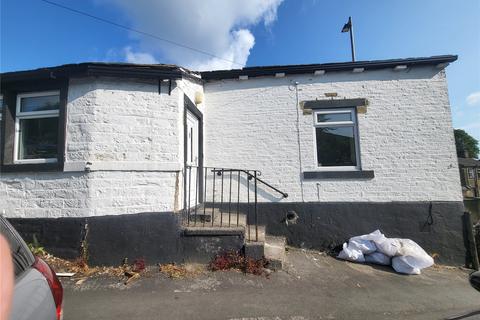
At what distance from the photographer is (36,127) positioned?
534cm

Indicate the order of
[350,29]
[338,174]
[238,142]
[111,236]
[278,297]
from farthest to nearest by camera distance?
1. [350,29]
2. [238,142]
3. [338,174]
4. [111,236]
5. [278,297]

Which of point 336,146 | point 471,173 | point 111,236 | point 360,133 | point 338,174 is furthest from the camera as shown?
point 471,173

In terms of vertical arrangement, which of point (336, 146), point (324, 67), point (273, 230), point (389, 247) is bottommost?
point (389, 247)

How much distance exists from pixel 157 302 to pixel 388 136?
586 centimetres

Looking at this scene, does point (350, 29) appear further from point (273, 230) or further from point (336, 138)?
point (273, 230)

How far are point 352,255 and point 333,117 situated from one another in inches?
126

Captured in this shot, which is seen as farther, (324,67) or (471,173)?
(471,173)

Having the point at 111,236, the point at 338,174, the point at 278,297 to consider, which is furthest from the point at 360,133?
the point at 111,236

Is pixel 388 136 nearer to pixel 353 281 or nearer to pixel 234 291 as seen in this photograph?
pixel 353 281

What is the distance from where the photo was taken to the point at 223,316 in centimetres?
340

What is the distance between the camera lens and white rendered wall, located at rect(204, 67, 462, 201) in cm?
617

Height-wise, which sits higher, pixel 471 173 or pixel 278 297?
pixel 471 173

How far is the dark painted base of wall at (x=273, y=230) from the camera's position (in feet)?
15.7

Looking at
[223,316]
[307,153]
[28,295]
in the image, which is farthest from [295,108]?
[28,295]
